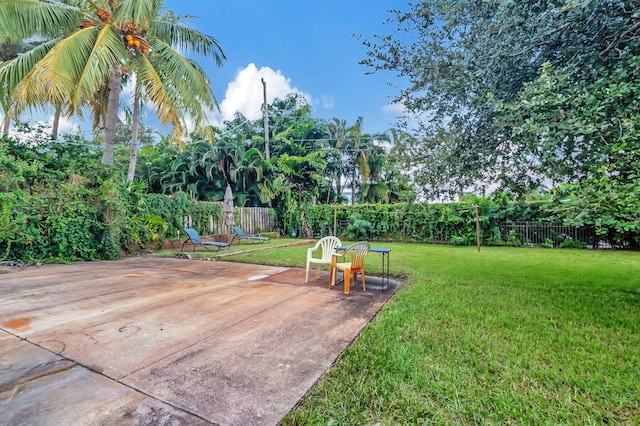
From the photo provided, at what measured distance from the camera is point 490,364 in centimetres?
230

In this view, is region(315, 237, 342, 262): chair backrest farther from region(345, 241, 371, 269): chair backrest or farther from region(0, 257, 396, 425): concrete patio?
region(345, 241, 371, 269): chair backrest

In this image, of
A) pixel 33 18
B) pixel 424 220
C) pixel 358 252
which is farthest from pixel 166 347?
pixel 424 220

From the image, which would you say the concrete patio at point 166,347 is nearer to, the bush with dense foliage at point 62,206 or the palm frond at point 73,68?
the bush with dense foliage at point 62,206

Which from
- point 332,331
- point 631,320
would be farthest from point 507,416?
point 631,320

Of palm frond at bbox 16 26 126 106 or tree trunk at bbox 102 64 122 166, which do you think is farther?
tree trunk at bbox 102 64 122 166

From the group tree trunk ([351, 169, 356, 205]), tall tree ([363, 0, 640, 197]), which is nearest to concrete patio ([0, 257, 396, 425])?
tall tree ([363, 0, 640, 197])

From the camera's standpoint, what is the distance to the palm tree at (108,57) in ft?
23.7

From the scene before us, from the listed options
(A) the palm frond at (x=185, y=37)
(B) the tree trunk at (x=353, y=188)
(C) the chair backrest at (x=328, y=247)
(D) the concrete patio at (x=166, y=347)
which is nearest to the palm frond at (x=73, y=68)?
(A) the palm frond at (x=185, y=37)

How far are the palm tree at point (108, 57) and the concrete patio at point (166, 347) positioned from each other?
16.7ft

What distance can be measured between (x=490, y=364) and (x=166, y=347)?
8.77ft

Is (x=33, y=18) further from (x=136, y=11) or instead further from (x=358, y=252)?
(x=358, y=252)

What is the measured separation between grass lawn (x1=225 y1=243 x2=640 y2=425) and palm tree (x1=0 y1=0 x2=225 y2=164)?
8937 millimetres

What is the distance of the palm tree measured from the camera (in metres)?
7.23

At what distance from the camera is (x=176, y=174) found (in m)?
16.8
